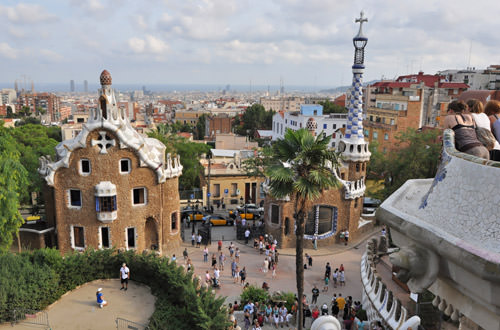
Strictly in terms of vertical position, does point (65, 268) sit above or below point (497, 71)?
below

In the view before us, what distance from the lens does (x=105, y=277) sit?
20.6 m

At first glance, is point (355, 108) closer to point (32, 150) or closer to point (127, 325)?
point (127, 325)

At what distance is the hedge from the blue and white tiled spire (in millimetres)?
17512

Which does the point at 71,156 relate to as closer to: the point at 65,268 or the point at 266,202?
the point at 65,268

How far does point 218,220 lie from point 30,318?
18299 mm

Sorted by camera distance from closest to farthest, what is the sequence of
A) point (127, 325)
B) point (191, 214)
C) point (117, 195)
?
point (127, 325) < point (117, 195) < point (191, 214)

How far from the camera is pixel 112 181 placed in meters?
24.9

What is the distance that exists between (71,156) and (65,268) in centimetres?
787

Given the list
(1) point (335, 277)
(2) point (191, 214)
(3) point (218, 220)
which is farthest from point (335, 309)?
(2) point (191, 214)

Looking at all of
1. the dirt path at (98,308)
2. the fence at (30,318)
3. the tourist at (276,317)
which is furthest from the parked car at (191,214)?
the fence at (30,318)

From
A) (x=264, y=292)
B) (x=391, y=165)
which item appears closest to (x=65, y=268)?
(x=264, y=292)

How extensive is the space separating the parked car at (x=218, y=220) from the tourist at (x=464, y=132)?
27911 millimetres

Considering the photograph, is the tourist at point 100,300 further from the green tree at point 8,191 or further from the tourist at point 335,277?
the tourist at point 335,277

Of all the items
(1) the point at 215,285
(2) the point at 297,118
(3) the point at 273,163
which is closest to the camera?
(3) the point at 273,163
